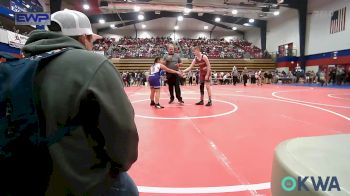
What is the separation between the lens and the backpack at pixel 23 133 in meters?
1.02

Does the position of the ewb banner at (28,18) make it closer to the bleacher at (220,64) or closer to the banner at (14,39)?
the banner at (14,39)

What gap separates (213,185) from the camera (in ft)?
7.84

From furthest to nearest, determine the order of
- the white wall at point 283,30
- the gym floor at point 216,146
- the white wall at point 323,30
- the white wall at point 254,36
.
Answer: the white wall at point 254,36 → the white wall at point 283,30 → the white wall at point 323,30 → the gym floor at point 216,146

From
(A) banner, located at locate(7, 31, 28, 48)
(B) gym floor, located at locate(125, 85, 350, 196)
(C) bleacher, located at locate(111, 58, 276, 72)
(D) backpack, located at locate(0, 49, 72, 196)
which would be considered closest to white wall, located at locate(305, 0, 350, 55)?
(C) bleacher, located at locate(111, 58, 276, 72)

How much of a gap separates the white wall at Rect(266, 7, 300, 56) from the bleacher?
2842 mm

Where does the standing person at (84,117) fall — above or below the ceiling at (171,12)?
below

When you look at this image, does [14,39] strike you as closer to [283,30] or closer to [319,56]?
[319,56]

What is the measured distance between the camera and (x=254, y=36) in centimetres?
3862

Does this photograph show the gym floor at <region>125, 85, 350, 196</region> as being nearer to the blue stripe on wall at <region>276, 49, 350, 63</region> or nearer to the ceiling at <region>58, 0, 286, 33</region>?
the ceiling at <region>58, 0, 286, 33</region>

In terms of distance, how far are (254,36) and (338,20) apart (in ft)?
54.4

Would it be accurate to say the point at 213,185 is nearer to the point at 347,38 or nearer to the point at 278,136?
the point at 278,136

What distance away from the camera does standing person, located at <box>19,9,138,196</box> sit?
3.43 feet

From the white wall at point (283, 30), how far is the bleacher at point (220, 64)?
2.84m

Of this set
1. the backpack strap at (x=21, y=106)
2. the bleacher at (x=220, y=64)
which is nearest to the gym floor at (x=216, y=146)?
the backpack strap at (x=21, y=106)
